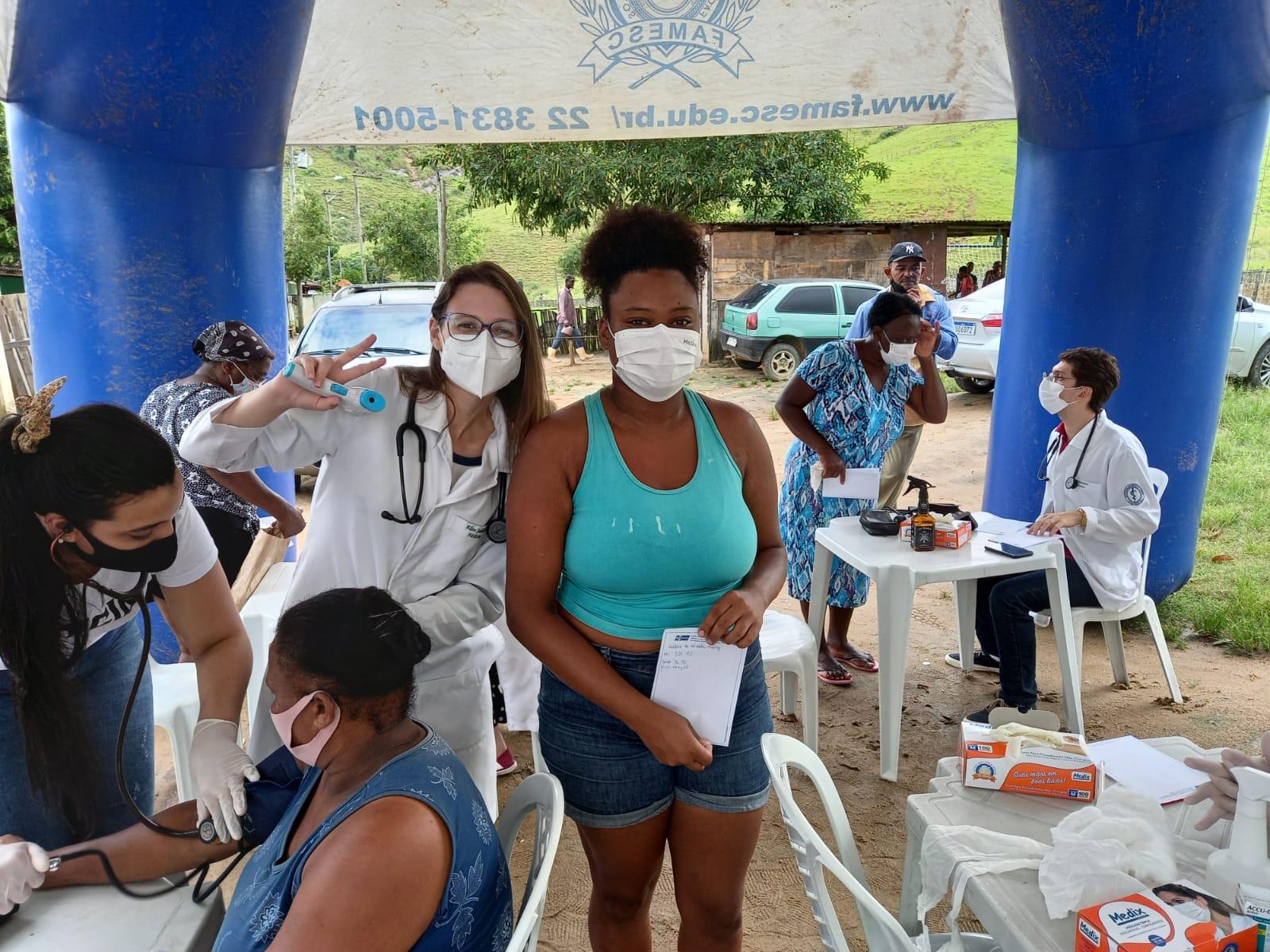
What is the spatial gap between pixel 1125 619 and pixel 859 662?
117 centimetres

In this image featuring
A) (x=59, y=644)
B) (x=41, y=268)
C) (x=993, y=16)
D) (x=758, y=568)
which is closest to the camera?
(x=59, y=644)

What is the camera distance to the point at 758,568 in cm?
197

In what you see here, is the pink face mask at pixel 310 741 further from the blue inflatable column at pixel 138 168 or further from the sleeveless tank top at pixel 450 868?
the blue inflatable column at pixel 138 168

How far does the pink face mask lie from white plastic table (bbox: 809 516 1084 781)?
2285 millimetres

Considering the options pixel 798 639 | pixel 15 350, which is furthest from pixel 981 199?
pixel 798 639

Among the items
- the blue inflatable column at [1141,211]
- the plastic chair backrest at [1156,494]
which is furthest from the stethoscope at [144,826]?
the blue inflatable column at [1141,211]

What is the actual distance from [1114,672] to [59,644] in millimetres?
4155

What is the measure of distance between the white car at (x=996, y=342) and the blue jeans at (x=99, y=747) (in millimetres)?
9910

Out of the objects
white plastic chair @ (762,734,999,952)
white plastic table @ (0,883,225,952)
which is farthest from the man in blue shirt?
white plastic table @ (0,883,225,952)

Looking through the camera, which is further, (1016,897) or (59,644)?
(59,644)

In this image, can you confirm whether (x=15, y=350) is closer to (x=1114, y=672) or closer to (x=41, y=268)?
(x=41, y=268)

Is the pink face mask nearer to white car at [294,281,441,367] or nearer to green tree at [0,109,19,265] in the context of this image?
white car at [294,281,441,367]

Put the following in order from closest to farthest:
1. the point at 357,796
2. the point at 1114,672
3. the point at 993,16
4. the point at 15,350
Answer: the point at 357,796 < the point at 1114,672 < the point at 993,16 < the point at 15,350

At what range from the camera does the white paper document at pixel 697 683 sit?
1748mm
